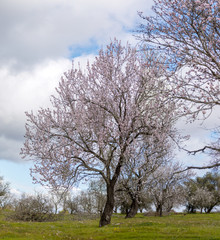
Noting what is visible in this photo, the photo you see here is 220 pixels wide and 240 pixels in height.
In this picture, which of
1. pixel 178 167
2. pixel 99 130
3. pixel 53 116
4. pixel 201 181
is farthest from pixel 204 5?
pixel 201 181

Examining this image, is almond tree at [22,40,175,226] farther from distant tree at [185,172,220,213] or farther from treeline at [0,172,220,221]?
distant tree at [185,172,220,213]

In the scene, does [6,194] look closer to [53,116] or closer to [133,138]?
[53,116]

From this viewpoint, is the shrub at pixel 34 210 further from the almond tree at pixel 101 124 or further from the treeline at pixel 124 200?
the almond tree at pixel 101 124

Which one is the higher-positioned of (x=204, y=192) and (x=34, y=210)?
(x=204, y=192)

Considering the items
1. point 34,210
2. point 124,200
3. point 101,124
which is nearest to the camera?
point 101,124

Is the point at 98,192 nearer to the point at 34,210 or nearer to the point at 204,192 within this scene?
the point at 34,210


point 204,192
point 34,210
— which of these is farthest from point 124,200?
point 204,192

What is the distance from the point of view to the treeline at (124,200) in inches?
1175

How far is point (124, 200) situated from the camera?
43.0 metres

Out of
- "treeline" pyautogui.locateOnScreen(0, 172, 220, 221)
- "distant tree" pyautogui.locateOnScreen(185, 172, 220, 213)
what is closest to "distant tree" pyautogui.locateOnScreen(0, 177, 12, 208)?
"treeline" pyautogui.locateOnScreen(0, 172, 220, 221)

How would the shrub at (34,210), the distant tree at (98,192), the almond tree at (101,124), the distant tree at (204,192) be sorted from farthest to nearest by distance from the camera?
1. the distant tree at (204,192)
2. the distant tree at (98,192)
3. the shrub at (34,210)
4. the almond tree at (101,124)

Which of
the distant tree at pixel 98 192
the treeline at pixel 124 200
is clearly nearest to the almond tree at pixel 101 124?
the treeline at pixel 124 200

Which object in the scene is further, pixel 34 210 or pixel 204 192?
pixel 204 192

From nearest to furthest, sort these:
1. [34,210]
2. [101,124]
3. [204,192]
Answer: [101,124]
[34,210]
[204,192]
